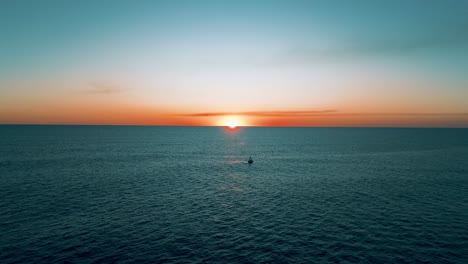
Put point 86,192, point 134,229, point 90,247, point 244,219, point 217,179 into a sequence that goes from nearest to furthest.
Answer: point 90,247 < point 134,229 < point 244,219 < point 86,192 < point 217,179

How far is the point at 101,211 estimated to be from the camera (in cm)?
5647

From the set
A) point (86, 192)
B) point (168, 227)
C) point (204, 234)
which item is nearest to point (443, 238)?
point (204, 234)

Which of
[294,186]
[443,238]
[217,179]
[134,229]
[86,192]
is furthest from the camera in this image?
[217,179]

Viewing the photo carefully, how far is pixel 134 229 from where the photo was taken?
47531 millimetres

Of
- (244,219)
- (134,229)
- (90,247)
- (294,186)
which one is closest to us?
(90,247)

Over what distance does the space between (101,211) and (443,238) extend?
199ft

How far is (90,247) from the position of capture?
40.4 metres

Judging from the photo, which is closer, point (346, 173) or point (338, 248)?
point (338, 248)

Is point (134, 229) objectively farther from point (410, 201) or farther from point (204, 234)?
point (410, 201)

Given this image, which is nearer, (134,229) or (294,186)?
(134,229)

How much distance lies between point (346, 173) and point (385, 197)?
Answer: 32.4 m

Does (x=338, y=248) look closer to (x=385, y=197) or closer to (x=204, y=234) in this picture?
(x=204, y=234)

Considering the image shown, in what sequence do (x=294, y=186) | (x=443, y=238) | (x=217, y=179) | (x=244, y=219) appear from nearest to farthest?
(x=443, y=238) → (x=244, y=219) → (x=294, y=186) → (x=217, y=179)

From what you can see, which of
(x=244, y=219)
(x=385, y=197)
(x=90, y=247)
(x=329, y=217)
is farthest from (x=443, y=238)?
(x=90, y=247)
